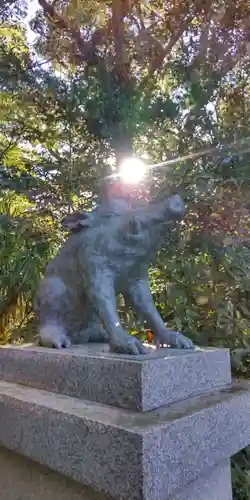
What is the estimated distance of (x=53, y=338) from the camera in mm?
1448

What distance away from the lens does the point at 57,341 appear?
4.70 ft

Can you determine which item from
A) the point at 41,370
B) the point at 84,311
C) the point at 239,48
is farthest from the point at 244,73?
the point at 41,370

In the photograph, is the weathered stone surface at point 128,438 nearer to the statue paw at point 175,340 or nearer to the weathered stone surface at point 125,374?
the weathered stone surface at point 125,374

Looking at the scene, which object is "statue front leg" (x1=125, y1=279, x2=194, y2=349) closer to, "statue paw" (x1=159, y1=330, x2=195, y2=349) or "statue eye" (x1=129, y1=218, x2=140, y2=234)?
"statue paw" (x1=159, y1=330, x2=195, y2=349)

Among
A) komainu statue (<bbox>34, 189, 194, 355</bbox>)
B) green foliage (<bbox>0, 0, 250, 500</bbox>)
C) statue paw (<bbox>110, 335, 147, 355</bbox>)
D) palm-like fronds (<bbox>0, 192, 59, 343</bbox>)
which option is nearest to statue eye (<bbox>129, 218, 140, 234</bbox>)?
komainu statue (<bbox>34, 189, 194, 355</bbox>)

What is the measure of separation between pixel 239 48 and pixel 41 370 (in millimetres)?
2838

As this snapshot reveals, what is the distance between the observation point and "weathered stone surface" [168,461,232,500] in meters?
1.06

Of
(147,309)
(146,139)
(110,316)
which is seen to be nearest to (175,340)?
(147,309)

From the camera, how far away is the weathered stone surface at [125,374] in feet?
3.42

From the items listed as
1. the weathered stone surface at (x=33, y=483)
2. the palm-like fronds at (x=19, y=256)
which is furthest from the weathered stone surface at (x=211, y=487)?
the palm-like fronds at (x=19, y=256)

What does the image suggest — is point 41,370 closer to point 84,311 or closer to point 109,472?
point 84,311

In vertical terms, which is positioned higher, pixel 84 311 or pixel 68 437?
pixel 84 311

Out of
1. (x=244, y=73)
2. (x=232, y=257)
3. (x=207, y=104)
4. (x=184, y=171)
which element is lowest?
(x=232, y=257)

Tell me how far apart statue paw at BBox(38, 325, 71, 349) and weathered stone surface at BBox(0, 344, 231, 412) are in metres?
Answer: 0.04
